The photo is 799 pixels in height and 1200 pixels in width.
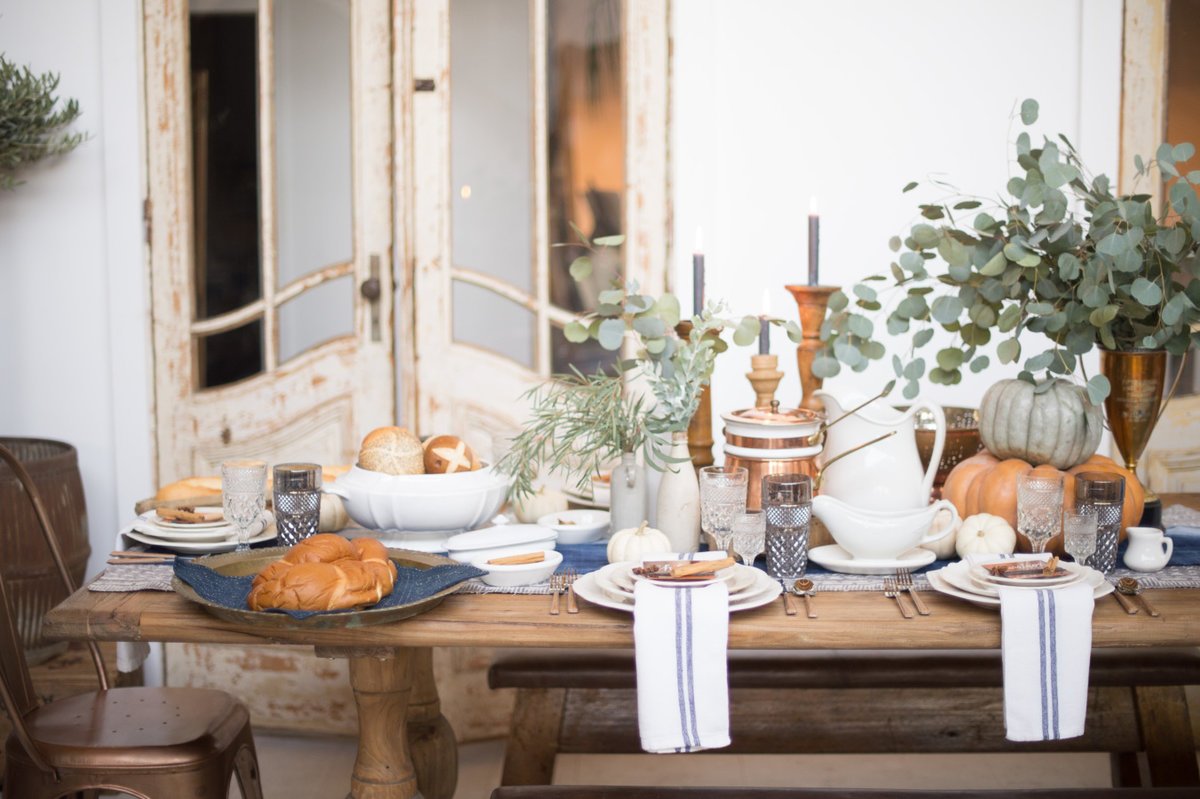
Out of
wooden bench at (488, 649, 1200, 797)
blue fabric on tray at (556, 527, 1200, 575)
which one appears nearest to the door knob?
wooden bench at (488, 649, 1200, 797)

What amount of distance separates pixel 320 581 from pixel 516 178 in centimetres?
199

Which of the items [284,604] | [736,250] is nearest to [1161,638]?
[284,604]

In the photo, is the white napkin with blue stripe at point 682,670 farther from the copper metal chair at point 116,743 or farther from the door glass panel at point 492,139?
the door glass panel at point 492,139

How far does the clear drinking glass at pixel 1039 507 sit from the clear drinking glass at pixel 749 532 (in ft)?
1.28

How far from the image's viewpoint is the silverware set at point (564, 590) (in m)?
1.76

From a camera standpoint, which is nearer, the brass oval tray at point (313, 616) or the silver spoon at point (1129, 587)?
the brass oval tray at point (313, 616)

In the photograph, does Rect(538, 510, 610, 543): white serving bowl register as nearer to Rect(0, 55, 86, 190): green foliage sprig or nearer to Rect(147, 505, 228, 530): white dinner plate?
Rect(147, 505, 228, 530): white dinner plate

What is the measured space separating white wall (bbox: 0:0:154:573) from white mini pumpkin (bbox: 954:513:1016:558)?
2355mm

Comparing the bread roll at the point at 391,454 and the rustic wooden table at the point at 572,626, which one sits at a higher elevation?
the bread roll at the point at 391,454

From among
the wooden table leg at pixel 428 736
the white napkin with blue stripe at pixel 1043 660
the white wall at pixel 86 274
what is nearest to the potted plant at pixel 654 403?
the white napkin with blue stripe at pixel 1043 660

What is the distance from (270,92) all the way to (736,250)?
131 cm

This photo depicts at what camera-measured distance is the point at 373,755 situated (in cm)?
198

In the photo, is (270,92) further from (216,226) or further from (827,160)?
(827,160)

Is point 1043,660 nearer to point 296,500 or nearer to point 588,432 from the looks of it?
point 588,432
